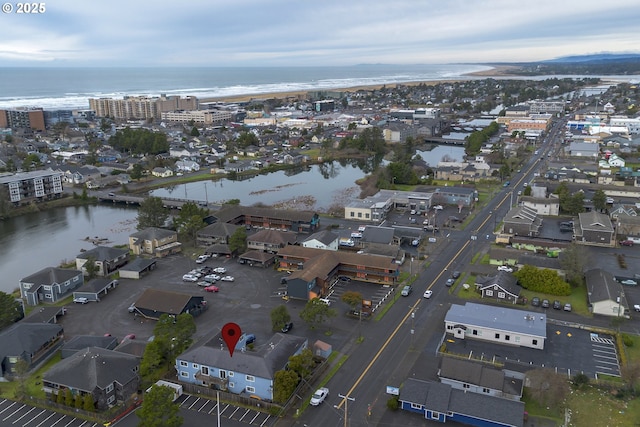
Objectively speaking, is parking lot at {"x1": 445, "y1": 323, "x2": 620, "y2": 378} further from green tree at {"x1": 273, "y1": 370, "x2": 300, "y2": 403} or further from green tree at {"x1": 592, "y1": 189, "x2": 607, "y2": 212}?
green tree at {"x1": 592, "y1": 189, "x2": 607, "y2": 212}

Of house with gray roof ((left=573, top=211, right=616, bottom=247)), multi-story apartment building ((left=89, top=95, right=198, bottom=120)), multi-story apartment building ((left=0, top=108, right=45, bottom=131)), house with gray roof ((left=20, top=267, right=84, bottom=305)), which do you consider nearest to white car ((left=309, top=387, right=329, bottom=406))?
house with gray roof ((left=20, top=267, right=84, bottom=305))

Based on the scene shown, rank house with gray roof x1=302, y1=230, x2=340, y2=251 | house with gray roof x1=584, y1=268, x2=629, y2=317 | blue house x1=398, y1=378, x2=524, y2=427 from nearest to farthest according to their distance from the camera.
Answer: blue house x1=398, y1=378, x2=524, y2=427
house with gray roof x1=584, y1=268, x2=629, y2=317
house with gray roof x1=302, y1=230, x2=340, y2=251

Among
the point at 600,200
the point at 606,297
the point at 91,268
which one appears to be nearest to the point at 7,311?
the point at 91,268

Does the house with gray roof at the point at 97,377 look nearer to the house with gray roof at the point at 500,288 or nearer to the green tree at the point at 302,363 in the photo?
the green tree at the point at 302,363

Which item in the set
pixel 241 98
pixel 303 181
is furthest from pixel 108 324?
pixel 241 98

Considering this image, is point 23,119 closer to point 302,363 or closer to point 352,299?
point 352,299

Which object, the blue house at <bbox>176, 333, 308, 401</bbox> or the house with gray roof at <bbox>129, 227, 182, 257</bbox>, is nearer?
the blue house at <bbox>176, 333, 308, 401</bbox>
